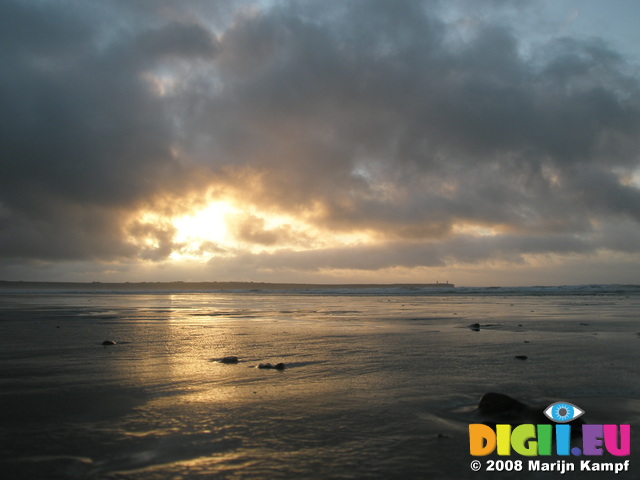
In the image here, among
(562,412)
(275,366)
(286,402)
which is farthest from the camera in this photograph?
(275,366)

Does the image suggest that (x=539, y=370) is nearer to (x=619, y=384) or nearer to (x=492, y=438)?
(x=619, y=384)

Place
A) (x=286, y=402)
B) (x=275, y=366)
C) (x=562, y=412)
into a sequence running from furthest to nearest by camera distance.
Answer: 1. (x=275, y=366)
2. (x=286, y=402)
3. (x=562, y=412)

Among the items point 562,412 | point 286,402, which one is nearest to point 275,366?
point 286,402

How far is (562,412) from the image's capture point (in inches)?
172

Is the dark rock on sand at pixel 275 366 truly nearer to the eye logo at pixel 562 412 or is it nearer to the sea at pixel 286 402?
the sea at pixel 286 402

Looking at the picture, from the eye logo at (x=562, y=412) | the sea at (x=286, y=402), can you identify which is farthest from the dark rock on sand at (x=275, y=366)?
the eye logo at (x=562, y=412)

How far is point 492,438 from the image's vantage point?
3.88m

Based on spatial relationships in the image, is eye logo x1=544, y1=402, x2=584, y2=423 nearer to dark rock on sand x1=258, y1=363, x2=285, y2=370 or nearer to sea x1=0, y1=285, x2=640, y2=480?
sea x1=0, y1=285, x2=640, y2=480

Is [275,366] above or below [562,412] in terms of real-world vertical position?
below

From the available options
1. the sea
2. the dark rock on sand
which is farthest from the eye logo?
the dark rock on sand

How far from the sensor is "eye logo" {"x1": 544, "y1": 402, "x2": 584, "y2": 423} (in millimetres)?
4210

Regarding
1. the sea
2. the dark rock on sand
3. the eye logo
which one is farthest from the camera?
the dark rock on sand

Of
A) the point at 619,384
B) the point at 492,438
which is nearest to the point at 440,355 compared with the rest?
the point at 619,384

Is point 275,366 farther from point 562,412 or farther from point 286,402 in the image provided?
point 562,412
